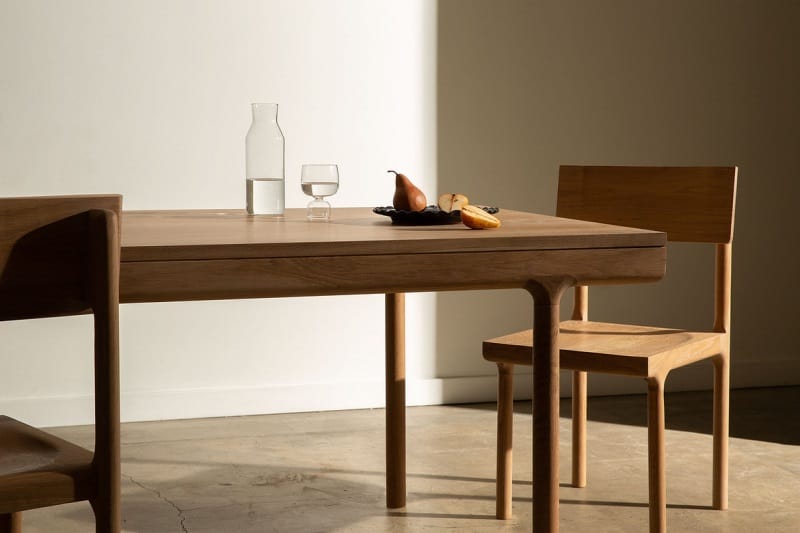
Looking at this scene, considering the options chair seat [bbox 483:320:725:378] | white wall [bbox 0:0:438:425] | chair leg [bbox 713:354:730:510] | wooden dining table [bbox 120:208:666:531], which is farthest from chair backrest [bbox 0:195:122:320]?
white wall [bbox 0:0:438:425]

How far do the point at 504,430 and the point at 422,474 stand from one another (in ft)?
1.71

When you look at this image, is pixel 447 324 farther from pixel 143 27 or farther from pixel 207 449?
pixel 143 27

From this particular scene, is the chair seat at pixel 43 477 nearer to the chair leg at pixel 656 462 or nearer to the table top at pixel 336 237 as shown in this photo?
the table top at pixel 336 237

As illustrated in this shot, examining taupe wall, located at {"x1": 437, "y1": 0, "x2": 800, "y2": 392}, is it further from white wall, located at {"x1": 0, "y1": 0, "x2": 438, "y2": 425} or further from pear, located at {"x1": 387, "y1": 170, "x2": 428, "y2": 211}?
pear, located at {"x1": 387, "y1": 170, "x2": 428, "y2": 211}

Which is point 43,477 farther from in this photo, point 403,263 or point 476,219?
point 476,219

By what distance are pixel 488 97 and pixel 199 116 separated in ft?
3.33

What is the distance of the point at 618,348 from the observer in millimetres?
2463

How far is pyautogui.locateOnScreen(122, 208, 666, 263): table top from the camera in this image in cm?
172

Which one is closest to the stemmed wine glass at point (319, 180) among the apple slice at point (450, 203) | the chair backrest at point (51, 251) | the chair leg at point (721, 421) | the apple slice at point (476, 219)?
the apple slice at point (450, 203)

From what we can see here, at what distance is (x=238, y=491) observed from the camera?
9.50 feet

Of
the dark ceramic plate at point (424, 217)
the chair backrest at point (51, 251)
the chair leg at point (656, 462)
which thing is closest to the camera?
the chair backrest at point (51, 251)

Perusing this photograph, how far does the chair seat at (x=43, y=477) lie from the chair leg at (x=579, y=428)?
151 cm

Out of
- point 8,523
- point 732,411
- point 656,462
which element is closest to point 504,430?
point 656,462

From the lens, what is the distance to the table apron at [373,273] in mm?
1694
